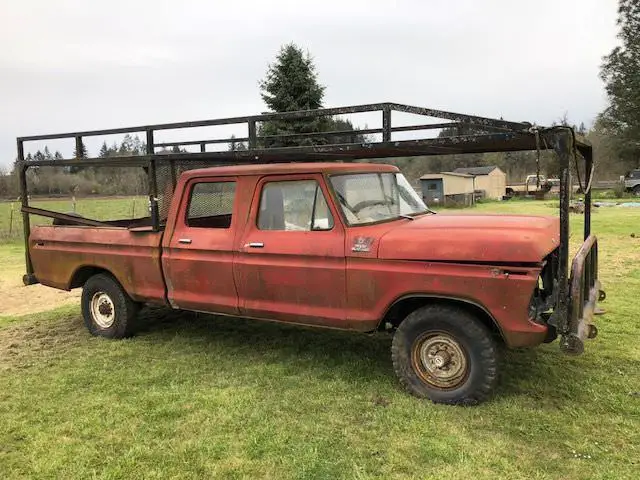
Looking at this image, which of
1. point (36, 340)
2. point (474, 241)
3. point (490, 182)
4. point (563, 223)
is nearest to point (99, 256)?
point (36, 340)

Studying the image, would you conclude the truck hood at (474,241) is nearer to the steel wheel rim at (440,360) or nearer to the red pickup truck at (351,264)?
the red pickup truck at (351,264)

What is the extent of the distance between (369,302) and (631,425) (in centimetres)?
199

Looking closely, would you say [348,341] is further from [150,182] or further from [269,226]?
[150,182]

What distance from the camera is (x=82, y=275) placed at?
21.3ft

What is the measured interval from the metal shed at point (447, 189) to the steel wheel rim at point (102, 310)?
30.9 meters

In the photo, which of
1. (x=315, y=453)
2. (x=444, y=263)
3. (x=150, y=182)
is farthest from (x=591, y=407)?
(x=150, y=182)

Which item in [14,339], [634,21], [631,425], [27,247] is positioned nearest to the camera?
[631,425]

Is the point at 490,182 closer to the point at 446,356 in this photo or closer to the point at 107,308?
the point at 107,308

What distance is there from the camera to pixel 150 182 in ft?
18.9

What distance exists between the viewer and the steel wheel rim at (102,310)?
245 inches

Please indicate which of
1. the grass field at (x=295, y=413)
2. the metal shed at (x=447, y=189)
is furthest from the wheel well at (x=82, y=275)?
the metal shed at (x=447, y=189)

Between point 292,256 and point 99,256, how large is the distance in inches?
102

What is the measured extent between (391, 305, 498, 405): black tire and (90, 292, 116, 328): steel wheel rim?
3.50m

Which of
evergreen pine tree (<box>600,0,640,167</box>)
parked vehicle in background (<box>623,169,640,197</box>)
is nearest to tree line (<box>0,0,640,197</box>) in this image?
evergreen pine tree (<box>600,0,640,167</box>)
